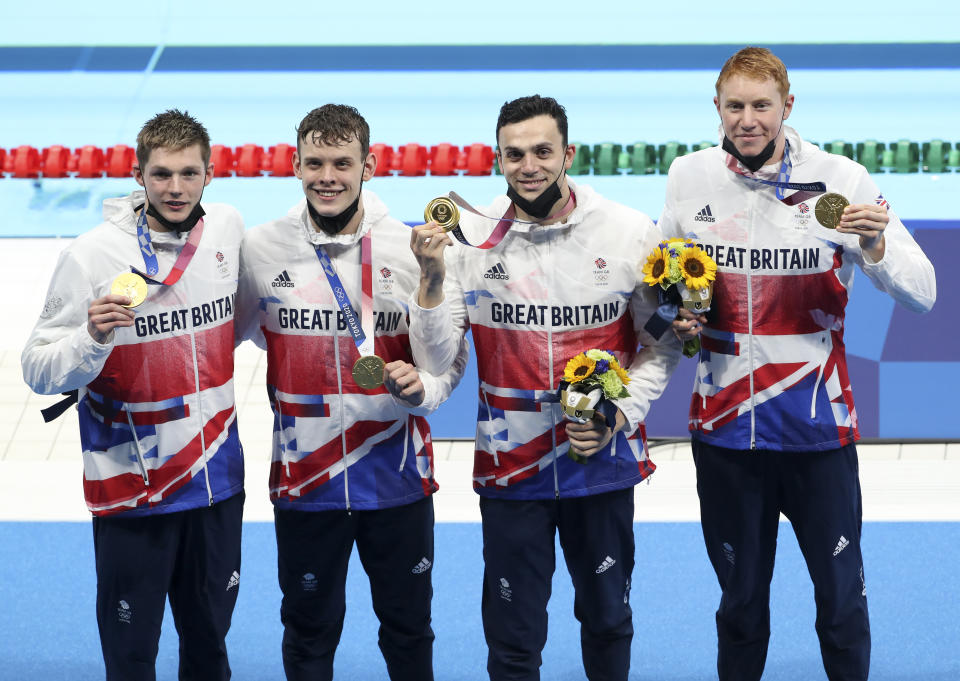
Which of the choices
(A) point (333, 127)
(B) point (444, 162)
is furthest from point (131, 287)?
(B) point (444, 162)

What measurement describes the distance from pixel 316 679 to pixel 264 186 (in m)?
7.96

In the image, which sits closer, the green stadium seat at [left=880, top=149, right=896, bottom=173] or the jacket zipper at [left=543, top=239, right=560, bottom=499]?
the jacket zipper at [left=543, top=239, right=560, bottom=499]

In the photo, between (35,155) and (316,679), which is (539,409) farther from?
(35,155)

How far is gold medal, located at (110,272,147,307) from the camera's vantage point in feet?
11.7

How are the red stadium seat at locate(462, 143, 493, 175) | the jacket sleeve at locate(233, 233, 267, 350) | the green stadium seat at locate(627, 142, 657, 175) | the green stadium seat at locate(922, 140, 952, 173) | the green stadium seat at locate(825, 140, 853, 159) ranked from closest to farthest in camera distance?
the jacket sleeve at locate(233, 233, 267, 350) → the green stadium seat at locate(825, 140, 853, 159) → the green stadium seat at locate(922, 140, 952, 173) → the green stadium seat at locate(627, 142, 657, 175) → the red stadium seat at locate(462, 143, 493, 175)

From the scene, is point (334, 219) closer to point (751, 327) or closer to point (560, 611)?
point (751, 327)

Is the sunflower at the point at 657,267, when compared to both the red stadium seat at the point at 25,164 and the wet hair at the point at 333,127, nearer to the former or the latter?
the wet hair at the point at 333,127

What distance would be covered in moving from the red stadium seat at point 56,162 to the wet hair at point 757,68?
9138 mm

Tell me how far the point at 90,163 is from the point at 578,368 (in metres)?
8.98

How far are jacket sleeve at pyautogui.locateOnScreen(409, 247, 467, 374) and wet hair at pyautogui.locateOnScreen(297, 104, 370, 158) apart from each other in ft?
1.55

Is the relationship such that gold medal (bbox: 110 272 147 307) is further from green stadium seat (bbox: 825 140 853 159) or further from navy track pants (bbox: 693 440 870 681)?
green stadium seat (bbox: 825 140 853 159)

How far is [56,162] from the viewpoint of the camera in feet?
38.4

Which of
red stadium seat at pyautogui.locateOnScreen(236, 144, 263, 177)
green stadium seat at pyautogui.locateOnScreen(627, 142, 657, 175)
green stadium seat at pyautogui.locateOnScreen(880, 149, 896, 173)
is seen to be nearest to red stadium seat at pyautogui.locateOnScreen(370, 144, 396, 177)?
red stadium seat at pyautogui.locateOnScreen(236, 144, 263, 177)

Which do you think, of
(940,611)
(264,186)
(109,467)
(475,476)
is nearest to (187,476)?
(109,467)
